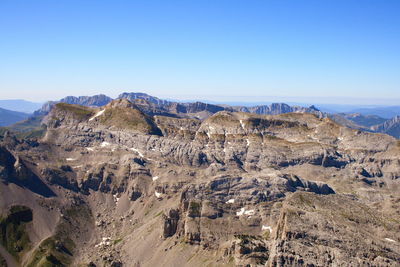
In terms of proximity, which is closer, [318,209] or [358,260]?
[358,260]

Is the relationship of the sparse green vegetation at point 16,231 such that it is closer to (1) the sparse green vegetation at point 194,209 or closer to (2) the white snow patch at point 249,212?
(1) the sparse green vegetation at point 194,209

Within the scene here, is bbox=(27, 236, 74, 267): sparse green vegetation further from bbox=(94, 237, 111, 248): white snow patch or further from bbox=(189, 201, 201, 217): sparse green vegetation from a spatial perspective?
bbox=(189, 201, 201, 217): sparse green vegetation

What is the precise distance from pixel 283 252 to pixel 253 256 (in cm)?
2327

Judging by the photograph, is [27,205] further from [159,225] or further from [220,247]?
[220,247]

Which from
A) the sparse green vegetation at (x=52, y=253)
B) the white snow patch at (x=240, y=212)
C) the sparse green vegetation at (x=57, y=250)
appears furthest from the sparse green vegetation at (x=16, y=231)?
the white snow patch at (x=240, y=212)

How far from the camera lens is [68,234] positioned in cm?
18425

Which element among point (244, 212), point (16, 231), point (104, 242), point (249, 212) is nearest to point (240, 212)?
point (244, 212)

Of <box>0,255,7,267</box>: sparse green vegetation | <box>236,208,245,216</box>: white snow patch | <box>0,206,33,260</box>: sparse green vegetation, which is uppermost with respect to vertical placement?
<box>236,208,245,216</box>: white snow patch

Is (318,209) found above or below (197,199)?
above

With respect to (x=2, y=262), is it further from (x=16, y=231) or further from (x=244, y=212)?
(x=244, y=212)

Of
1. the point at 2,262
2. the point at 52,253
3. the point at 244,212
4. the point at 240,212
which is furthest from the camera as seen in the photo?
the point at 52,253

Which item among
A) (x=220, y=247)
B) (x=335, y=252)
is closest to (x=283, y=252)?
(x=335, y=252)

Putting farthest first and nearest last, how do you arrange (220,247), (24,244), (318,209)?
(24,244)
(220,247)
(318,209)

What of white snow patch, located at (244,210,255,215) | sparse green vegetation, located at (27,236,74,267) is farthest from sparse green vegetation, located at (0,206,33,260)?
white snow patch, located at (244,210,255,215)
